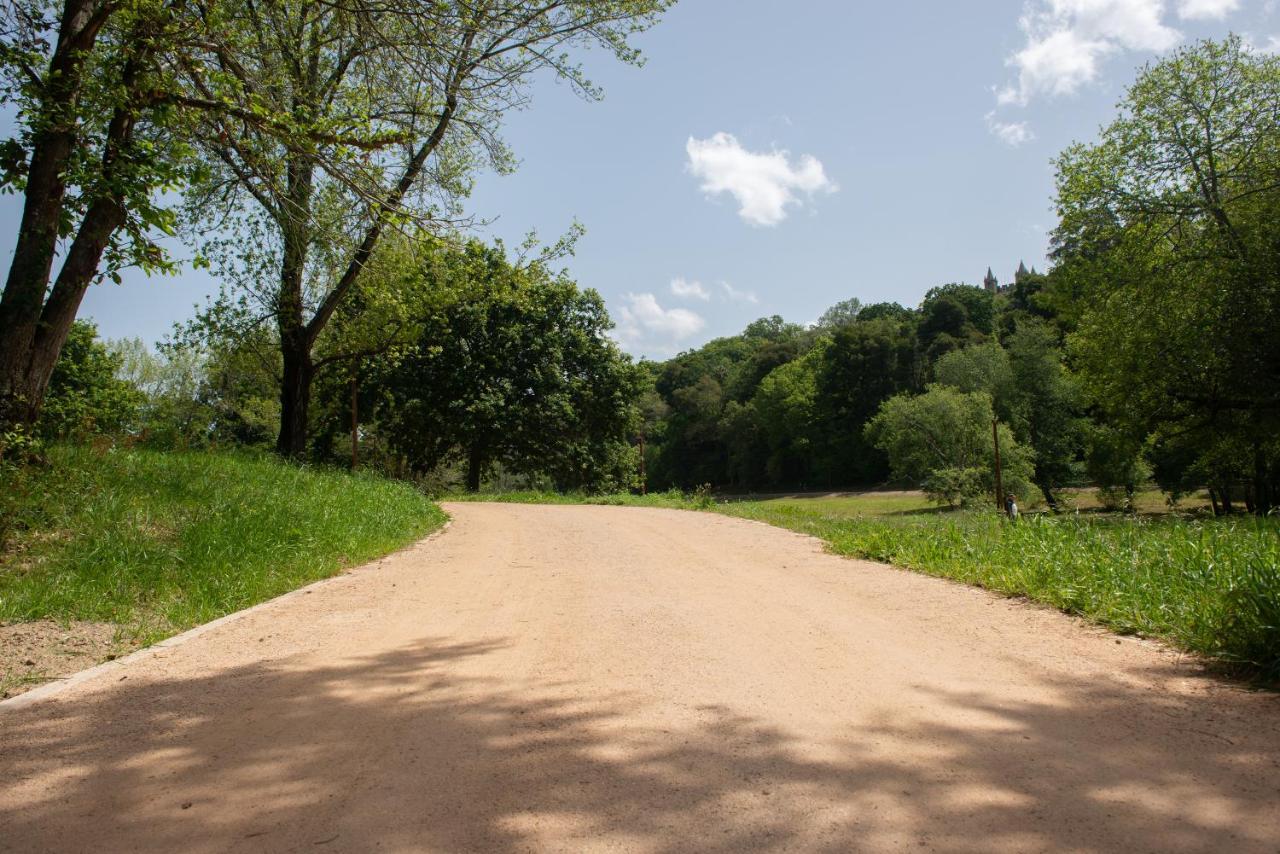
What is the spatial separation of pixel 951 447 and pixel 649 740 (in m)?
46.2

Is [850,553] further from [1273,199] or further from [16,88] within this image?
[1273,199]

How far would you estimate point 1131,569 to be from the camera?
6762mm

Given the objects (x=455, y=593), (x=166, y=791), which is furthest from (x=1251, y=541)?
(x=166, y=791)

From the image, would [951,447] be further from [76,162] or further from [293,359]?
[76,162]

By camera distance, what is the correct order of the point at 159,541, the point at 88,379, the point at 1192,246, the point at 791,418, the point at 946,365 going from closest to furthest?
1. the point at 159,541
2. the point at 1192,246
3. the point at 88,379
4. the point at 946,365
5. the point at 791,418

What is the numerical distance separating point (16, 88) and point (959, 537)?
36.5ft

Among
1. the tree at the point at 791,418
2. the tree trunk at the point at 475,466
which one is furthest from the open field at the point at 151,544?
the tree at the point at 791,418

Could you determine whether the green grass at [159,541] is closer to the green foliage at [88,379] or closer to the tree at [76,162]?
the tree at [76,162]

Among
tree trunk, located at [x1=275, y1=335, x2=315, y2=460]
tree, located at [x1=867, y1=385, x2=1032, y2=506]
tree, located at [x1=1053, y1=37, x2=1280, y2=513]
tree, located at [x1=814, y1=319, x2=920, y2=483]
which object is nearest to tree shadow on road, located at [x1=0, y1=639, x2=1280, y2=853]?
tree trunk, located at [x1=275, y1=335, x2=315, y2=460]

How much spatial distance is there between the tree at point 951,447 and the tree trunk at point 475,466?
77.5ft

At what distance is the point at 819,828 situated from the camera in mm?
2656

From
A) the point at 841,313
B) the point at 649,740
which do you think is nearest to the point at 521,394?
the point at 649,740

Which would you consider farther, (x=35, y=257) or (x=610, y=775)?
(x=35, y=257)

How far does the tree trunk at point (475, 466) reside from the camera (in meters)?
35.6
